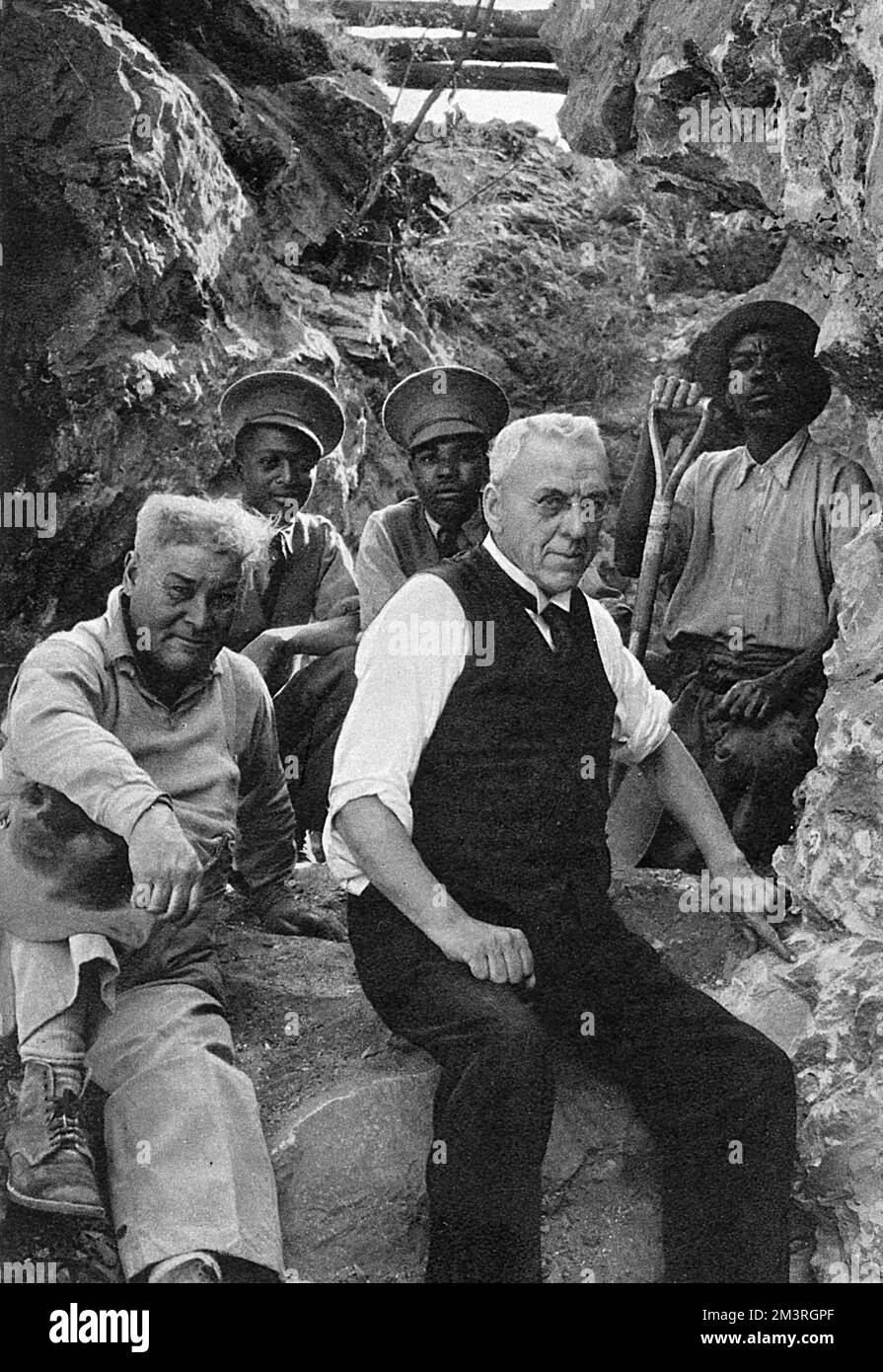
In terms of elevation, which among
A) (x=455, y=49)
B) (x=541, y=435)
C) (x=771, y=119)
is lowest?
(x=541, y=435)

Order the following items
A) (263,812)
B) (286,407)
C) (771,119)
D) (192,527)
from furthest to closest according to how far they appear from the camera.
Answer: (286,407) → (771,119) → (263,812) → (192,527)

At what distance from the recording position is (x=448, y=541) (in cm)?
431

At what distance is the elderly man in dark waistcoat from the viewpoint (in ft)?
11.4

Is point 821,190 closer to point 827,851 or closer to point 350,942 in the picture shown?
point 827,851

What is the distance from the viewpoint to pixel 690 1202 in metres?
3.60

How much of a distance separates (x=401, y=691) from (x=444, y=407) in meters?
1.01

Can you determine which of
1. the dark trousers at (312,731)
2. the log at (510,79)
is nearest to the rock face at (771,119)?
the log at (510,79)

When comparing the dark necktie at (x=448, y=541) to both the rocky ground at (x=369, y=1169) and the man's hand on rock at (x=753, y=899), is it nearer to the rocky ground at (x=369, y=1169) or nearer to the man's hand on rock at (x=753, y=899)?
the man's hand on rock at (x=753, y=899)

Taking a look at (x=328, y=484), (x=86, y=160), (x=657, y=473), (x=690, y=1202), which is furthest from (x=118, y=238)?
(x=690, y=1202)

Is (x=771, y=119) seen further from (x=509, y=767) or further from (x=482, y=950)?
(x=482, y=950)

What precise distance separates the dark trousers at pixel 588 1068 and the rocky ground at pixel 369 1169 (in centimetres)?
10

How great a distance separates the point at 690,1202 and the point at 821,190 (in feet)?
7.56

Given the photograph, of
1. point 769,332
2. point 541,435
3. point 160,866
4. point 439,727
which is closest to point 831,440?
point 769,332

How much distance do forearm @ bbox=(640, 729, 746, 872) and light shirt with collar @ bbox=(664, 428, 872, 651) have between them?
425mm
